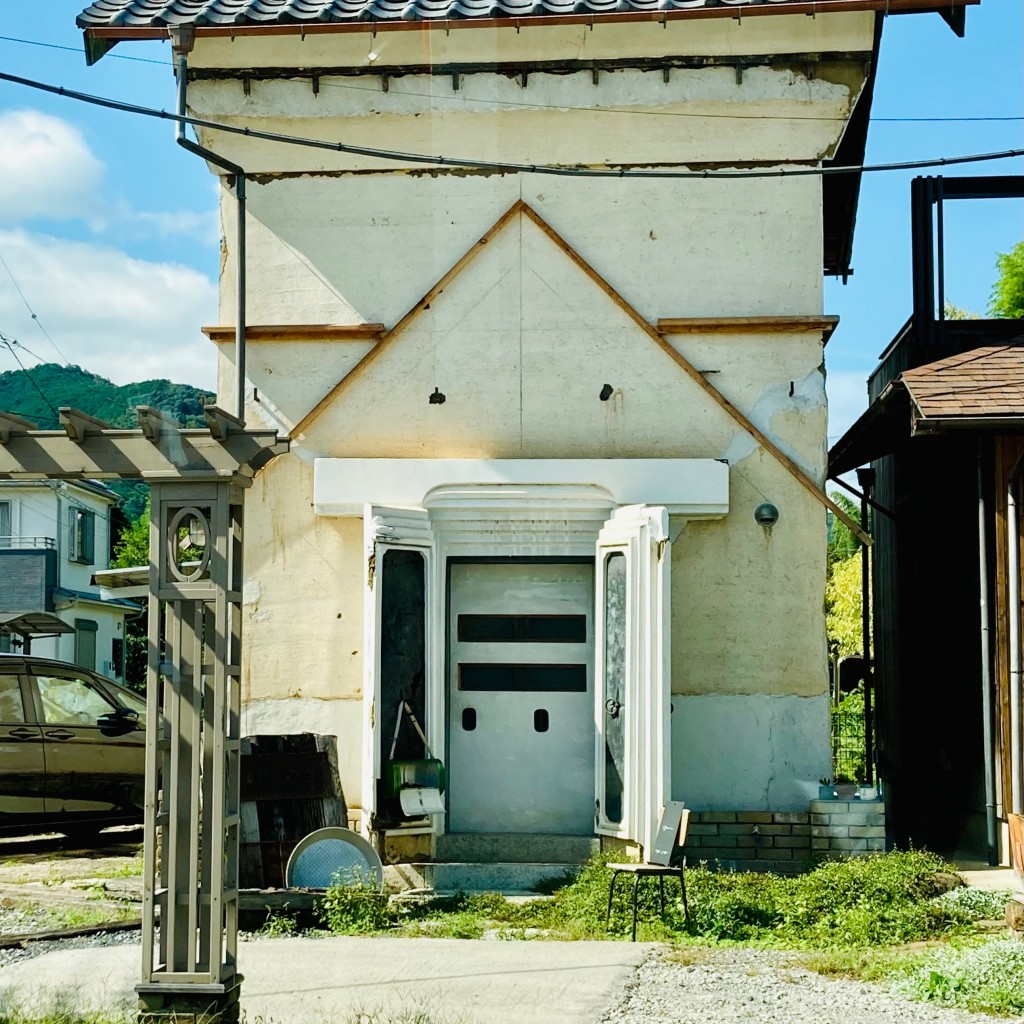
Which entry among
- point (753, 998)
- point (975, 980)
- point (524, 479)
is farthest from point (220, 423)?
point (524, 479)

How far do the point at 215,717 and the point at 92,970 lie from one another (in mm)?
2615

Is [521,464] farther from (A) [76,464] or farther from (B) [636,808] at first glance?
(A) [76,464]

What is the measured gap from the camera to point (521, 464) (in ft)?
41.7

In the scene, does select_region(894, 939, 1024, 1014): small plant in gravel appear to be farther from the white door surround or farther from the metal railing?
the metal railing

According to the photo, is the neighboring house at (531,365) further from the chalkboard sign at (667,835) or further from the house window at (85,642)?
the house window at (85,642)

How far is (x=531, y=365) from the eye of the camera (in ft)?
42.9

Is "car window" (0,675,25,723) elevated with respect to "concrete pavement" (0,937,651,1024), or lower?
elevated

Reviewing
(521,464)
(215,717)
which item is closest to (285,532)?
(521,464)

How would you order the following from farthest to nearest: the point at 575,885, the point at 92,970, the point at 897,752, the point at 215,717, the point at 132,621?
the point at 132,621 < the point at 897,752 < the point at 575,885 < the point at 92,970 < the point at 215,717

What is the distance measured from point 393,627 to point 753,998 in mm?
5450

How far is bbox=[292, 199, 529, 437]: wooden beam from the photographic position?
1312cm

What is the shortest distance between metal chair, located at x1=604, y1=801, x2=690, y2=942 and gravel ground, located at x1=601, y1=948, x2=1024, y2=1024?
1041 millimetres

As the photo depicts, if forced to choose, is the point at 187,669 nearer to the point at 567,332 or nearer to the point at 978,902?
the point at 978,902

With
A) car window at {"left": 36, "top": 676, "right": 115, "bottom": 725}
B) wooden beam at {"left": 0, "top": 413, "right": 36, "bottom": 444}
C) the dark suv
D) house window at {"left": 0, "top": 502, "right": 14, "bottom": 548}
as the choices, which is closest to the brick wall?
the dark suv
